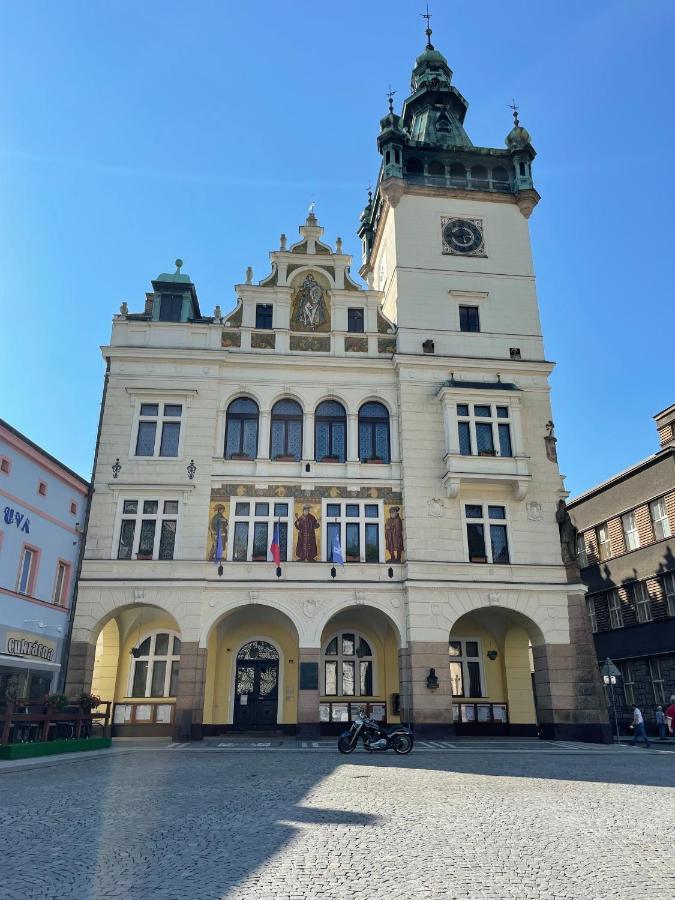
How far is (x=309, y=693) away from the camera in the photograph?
24750 mm

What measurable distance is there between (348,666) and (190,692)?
6892 mm

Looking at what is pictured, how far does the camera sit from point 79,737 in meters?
20.5

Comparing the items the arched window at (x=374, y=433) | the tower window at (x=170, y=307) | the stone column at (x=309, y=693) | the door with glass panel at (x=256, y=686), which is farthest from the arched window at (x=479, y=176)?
the door with glass panel at (x=256, y=686)

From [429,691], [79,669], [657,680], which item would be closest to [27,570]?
[79,669]

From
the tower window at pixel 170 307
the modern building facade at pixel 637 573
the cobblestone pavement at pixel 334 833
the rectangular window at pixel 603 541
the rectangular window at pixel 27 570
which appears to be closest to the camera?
the cobblestone pavement at pixel 334 833

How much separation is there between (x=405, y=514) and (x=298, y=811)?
17.5m

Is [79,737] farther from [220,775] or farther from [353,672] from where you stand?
[353,672]

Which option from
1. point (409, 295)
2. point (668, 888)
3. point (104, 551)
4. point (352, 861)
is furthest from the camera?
point (409, 295)

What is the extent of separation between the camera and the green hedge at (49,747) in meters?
16.3

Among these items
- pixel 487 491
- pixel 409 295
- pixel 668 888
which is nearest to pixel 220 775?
pixel 668 888

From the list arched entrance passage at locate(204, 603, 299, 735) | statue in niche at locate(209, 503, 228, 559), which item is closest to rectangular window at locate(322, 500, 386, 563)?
arched entrance passage at locate(204, 603, 299, 735)

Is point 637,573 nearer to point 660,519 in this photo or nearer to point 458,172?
point 660,519

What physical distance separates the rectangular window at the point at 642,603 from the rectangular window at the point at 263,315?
21.8 metres

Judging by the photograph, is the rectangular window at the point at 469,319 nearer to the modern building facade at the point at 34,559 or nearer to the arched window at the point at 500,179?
the arched window at the point at 500,179
